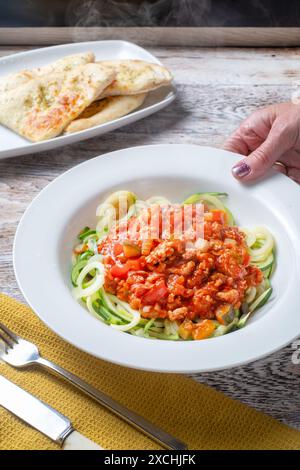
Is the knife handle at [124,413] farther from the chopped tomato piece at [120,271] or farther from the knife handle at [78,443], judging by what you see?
the chopped tomato piece at [120,271]

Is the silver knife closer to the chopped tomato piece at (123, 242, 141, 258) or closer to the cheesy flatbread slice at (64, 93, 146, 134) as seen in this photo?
the chopped tomato piece at (123, 242, 141, 258)

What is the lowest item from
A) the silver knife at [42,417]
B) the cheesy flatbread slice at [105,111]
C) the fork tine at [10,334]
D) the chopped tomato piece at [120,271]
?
the silver knife at [42,417]

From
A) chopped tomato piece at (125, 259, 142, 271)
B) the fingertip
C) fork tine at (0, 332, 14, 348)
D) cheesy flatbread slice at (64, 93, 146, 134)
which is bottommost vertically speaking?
fork tine at (0, 332, 14, 348)

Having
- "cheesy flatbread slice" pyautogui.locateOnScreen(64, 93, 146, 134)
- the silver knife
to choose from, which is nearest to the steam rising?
"cheesy flatbread slice" pyautogui.locateOnScreen(64, 93, 146, 134)

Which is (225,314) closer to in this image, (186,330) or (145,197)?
(186,330)

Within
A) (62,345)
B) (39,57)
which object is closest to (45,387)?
(62,345)

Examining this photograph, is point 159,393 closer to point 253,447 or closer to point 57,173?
point 253,447

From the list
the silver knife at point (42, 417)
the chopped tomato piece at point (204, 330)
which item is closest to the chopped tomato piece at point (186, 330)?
the chopped tomato piece at point (204, 330)

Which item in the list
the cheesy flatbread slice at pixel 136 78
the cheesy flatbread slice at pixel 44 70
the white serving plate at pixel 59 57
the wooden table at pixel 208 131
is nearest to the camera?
the wooden table at pixel 208 131
